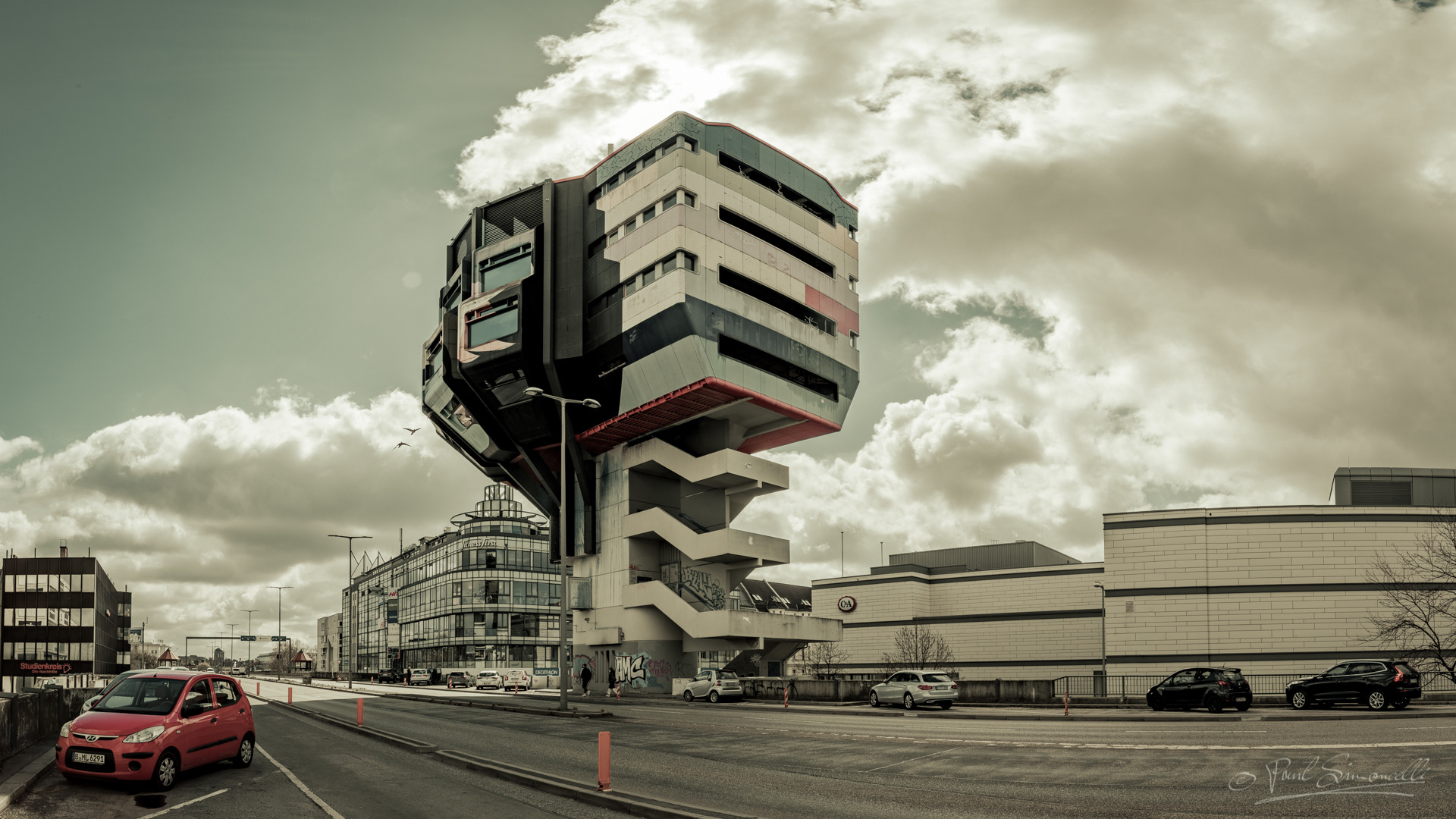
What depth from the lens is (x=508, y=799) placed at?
1446cm

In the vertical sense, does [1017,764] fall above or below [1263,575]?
below

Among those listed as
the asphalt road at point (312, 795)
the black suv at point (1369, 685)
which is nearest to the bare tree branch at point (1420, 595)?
the black suv at point (1369, 685)

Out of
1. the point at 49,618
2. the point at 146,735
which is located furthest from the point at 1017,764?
the point at 49,618

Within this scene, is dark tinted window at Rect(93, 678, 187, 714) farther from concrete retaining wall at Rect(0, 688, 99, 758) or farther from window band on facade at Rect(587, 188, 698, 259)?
window band on facade at Rect(587, 188, 698, 259)

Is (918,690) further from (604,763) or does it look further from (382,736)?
(604,763)

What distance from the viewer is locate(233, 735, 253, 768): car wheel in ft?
60.3

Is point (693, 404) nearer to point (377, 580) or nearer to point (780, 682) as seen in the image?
point (780, 682)

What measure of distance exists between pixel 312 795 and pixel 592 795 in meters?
4.63

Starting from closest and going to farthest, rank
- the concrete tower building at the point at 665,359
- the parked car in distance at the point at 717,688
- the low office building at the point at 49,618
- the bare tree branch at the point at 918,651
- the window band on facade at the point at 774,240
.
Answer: the parked car in distance at the point at 717,688, the concrete tower building at the point at 665,359, the window band on facade at the point at 774,240, the bare tree branch at the point at 918,651, the low office building at the point at 49,618

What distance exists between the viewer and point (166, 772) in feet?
51.1

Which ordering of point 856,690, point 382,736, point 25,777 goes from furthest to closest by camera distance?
point 856,690
point 382,736
point 25,777

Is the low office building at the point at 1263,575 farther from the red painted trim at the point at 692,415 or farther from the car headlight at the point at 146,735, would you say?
the car headlight at the point at 146,735

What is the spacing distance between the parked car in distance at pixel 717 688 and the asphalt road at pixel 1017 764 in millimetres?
20029

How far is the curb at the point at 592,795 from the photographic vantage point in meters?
12.2
